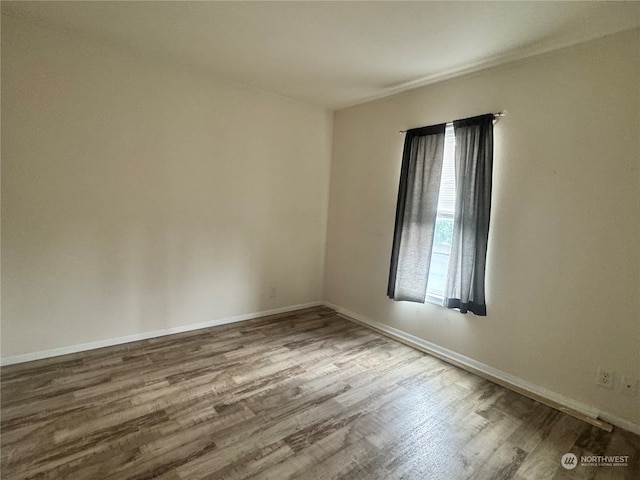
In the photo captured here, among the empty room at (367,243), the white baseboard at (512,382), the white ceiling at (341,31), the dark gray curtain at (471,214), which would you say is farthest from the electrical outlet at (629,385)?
the white ceiling at (341,31)

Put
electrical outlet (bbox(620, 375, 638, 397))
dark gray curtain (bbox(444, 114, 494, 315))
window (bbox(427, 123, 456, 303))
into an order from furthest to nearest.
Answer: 1. window (bbox(427, 123, 456, 303))
2. dark gray curtain (bbox(444, 114, 494, 315))
3. electrical outlet (bbox(620, 375, 638, 397))

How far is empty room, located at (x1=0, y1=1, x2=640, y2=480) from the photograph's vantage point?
73.3 inches

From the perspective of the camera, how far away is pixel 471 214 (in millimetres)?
2686

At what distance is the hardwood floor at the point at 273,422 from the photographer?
5.33 feet

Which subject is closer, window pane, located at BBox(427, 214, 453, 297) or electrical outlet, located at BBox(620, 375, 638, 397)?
electrical outlet, located at BBox(620, 375, 638, 397)

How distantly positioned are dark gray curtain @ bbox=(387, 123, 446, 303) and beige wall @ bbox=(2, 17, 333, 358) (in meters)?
1.34

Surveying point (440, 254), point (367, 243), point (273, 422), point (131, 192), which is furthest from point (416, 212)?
point (131, 192)

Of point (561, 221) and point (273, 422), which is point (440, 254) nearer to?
point (561, 221)

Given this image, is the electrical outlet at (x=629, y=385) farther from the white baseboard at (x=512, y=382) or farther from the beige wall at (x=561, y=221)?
the white baseboard at (x=512, y=382)

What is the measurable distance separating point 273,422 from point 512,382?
1.92m

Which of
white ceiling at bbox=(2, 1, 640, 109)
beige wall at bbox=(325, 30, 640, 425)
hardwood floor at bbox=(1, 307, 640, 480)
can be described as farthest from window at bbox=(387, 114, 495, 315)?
hardwood floor at bbox=(1, 307, 640, 480)

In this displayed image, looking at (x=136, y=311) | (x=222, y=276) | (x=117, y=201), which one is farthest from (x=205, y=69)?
(x=136, y=311)

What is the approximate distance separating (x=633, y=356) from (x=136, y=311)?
384cm

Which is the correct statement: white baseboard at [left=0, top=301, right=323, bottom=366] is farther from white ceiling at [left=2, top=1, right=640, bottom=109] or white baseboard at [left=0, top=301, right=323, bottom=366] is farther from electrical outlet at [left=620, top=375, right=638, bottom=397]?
electrical outlet at [left=620, top=375, right=638, bottom=397]
